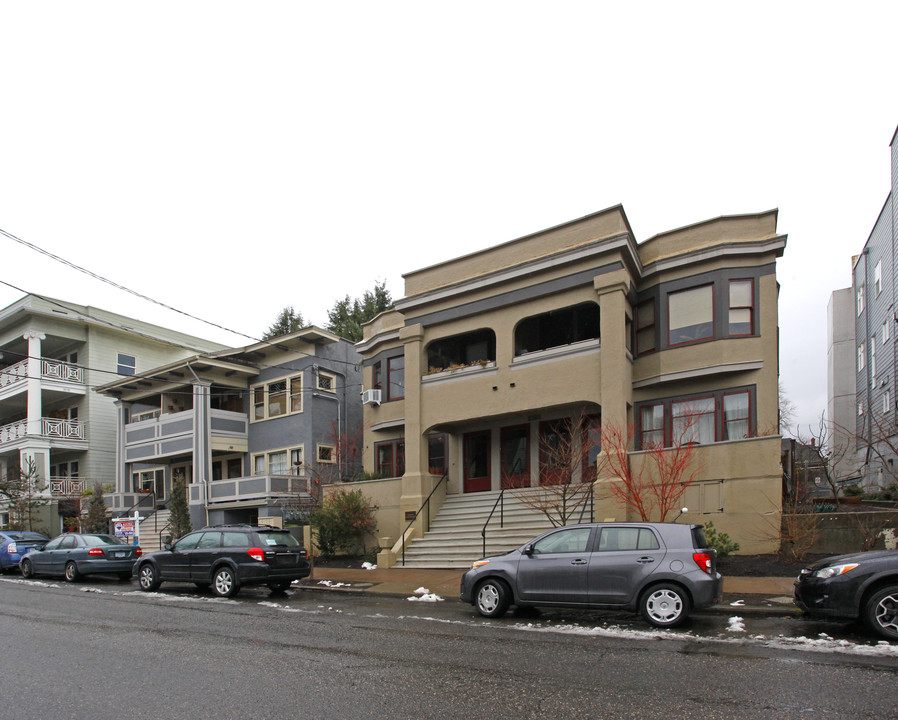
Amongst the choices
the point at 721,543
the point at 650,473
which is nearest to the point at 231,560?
the point at 650,473

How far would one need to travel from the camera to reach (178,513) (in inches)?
1102

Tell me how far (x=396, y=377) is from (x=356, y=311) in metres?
25.5

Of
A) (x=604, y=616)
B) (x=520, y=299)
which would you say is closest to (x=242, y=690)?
(x=604, y=616)

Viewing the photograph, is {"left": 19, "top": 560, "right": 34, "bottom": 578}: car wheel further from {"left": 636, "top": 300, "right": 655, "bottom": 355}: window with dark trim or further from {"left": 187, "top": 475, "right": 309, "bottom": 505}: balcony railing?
{"left": 636, "top": 300, "right": 655, "bottom": 355}: window with dark trim

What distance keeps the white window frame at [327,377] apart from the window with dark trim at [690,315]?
1528 centimetres

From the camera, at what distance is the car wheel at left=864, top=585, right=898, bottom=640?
337 inches

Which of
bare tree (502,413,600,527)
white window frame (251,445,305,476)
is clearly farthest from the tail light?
white window frame (251,445,305,476)

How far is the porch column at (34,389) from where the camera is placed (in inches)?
1355

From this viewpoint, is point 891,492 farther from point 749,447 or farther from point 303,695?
point 303,695

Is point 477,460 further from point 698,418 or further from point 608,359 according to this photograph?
point 698,418

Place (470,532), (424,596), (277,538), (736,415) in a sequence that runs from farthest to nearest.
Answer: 1. (470,532)
2. (736,415)
3. (277,538)
4. (424,596)

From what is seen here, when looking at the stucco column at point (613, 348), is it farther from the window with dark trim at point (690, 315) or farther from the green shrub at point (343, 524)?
the green shrub at point (343, 524)

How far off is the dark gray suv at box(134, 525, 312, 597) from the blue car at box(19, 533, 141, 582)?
128 inches

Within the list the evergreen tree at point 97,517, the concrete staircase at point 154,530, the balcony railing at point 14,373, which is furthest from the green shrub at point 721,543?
the balcony railing at point 14,373
